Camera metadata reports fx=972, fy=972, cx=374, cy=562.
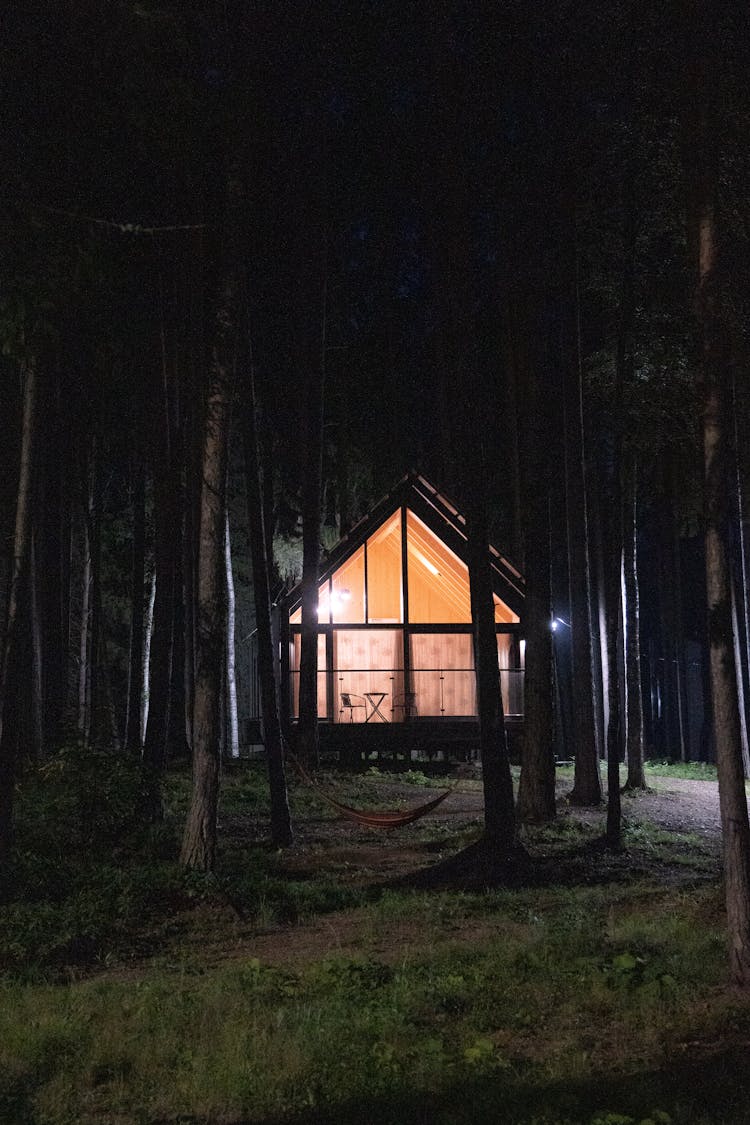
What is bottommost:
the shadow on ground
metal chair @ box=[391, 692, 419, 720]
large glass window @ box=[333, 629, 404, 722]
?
the shadow on ground

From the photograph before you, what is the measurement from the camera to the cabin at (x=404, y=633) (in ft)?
69.6

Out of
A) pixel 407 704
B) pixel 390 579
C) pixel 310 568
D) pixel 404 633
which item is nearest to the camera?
pixel 310 568

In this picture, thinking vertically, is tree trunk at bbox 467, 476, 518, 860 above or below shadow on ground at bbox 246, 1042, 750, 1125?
above

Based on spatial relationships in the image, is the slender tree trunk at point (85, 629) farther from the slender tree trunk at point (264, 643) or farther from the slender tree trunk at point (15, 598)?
the slender tree trunk at point (15, 598)

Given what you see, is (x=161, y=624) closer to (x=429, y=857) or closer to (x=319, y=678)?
(x=429, y=857)

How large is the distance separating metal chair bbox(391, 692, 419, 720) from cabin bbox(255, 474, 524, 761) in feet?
0.09

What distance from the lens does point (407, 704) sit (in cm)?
2153

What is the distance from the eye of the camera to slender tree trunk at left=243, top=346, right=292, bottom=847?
36.5 feet

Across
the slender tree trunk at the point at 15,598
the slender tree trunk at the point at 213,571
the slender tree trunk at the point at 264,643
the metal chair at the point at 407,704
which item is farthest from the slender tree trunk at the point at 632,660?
the slender tree trunk at the point at 15,598

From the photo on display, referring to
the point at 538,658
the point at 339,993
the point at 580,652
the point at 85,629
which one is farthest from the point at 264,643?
the point at 85,629

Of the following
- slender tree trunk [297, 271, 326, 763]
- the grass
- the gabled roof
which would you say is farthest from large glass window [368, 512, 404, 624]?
the grass

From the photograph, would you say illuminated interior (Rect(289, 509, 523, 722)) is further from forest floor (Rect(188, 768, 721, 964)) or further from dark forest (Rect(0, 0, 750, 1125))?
forest floor (Rect(188, 768, 721, 964))

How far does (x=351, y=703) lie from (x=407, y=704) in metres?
1.26

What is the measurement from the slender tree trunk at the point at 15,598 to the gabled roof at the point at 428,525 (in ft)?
42.4
